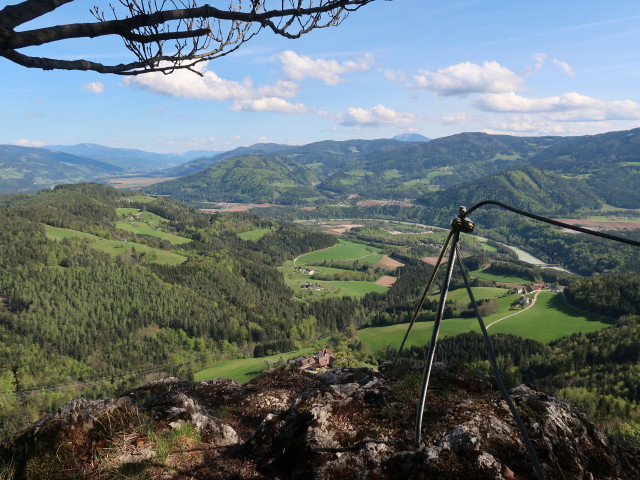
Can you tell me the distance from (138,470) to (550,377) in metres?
86.8

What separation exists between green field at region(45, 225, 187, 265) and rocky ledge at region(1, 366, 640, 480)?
18541 cm

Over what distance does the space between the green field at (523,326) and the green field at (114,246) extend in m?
116

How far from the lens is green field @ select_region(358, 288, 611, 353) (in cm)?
9838

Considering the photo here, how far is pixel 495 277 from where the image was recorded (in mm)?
175250

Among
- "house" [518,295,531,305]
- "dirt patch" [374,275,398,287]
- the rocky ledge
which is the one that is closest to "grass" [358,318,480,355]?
"house" [518,295,531,305]

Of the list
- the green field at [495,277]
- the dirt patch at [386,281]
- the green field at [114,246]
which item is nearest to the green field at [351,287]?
the dirt patch at [386,281]

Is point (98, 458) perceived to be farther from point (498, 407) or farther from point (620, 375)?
point (620, 375)

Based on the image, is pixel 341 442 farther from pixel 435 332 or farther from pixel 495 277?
pixel 495 277

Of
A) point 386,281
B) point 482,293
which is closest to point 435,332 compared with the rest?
point 482,293

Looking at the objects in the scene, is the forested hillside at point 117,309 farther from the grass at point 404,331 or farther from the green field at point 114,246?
the grass at point 404,331

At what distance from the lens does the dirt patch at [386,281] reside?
582 ft

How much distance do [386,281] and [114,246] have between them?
487ft

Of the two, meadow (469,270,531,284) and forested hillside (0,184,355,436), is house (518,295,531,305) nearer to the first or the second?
meadow (469,270,531,284)

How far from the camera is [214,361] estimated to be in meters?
113
